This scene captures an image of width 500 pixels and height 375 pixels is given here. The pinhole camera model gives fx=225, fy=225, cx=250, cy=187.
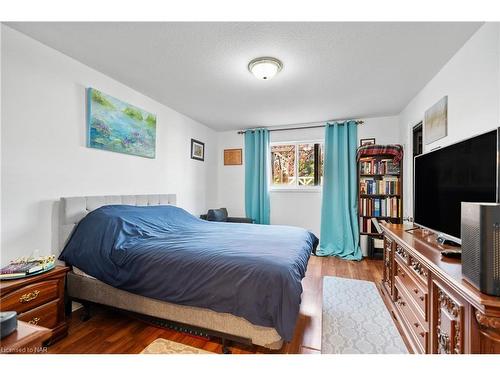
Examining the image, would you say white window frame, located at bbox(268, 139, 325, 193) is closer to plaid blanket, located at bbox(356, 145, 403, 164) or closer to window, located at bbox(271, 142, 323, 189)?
window, located at bbox(271, 142, 323, 189)

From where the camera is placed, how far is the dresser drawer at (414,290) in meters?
1.37

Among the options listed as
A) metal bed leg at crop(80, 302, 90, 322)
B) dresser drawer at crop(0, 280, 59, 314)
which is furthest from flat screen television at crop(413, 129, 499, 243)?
metal bed leg at crop(80, 302, 90, 322)

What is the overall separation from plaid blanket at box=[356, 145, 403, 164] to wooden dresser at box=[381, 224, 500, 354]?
5.65 ft

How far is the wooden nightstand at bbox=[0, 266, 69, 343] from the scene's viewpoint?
1.43m

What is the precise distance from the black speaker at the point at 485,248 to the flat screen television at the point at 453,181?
1.28 ft

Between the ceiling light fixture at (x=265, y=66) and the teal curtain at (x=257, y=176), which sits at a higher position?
the ceiling light fixture at (x=265, y=66)

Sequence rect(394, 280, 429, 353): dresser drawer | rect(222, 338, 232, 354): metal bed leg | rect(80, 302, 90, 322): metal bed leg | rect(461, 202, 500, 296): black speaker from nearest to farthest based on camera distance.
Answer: rect(461, 202, 500, 296): black speaker
rect(394, 280, 429, 353): dresser drawer
rect(222, 338, 232, 354): metal bed leg
rect(80, 302, 90, 322): metal bed leg

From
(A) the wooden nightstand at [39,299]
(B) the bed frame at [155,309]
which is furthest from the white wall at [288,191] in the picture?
(A) the wooden nightstand at [39,299]

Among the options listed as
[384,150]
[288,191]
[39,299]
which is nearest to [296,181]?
[288,191]

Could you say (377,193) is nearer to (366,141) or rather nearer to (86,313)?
(366,141)

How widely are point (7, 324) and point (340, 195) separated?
397 centimetres

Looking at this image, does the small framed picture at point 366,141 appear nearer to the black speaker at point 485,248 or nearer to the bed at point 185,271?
the bed at point 185,271

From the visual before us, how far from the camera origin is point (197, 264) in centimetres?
166
